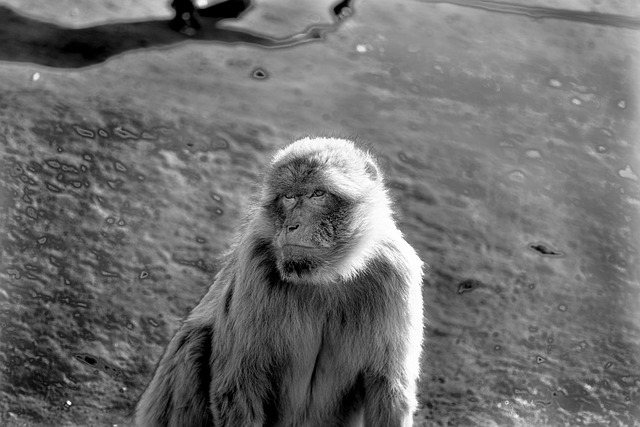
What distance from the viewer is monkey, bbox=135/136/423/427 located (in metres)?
4.72

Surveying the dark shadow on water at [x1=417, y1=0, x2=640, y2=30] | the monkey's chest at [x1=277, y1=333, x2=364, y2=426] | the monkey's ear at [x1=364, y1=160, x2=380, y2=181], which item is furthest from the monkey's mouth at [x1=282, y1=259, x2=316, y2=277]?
the dark shadow on water at [x1=417, y1=0, x2=640, y2=30]

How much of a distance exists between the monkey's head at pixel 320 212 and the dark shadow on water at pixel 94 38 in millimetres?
3886

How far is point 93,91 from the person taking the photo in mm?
7934

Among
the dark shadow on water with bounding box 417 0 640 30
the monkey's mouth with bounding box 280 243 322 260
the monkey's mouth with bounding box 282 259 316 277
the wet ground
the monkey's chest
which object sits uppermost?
the monkey's mouth with bounding box 280 243 322 260

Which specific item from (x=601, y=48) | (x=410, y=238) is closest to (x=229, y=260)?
(x=410, y=238)

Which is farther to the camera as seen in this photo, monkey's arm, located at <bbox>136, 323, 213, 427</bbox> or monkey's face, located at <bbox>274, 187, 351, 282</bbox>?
monkey's arm, located at <bbox>136, 323, 213, 427</bbox>

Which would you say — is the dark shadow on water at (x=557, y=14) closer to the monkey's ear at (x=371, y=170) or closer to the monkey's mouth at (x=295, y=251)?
the monkey's ear at (x=371, y=170)

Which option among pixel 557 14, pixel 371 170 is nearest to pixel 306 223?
pixel 371 170

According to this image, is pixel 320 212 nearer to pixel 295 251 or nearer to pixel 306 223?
pixel 306 223

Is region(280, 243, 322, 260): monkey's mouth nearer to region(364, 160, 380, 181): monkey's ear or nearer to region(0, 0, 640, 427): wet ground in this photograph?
region(364, 160, 380, 181): monkey's ear

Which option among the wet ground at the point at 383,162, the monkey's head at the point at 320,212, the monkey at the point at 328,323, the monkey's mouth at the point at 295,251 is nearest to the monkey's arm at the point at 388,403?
the monkey at the point at 328,323

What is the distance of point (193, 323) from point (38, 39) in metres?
3.85

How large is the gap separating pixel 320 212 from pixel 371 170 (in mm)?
482

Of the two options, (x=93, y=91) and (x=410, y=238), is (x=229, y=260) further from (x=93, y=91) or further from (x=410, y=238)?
(x=93, y=91)
